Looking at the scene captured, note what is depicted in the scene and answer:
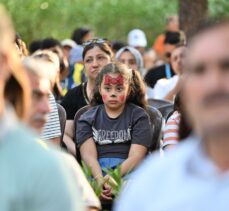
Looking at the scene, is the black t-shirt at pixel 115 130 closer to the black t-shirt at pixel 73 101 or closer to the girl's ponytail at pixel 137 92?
the girl's ponytail at pixel 137 92

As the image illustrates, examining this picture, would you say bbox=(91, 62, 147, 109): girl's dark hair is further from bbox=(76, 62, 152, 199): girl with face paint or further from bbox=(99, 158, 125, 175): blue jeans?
bbox=(99, 158, 125, 175): blue jeans

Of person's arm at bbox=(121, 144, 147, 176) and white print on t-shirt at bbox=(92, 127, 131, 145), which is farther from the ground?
white print on t-shirt at bbox=(92, 127, 131, 145)

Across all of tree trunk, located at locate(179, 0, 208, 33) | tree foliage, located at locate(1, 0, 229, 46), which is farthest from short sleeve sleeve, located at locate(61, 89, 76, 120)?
tree foliage, located at locate(1, 0, 229, 46)

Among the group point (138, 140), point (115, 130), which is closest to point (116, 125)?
point (115, 130)

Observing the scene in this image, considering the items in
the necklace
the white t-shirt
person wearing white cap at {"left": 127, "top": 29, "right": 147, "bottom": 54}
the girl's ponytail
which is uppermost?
the girl's ponytail

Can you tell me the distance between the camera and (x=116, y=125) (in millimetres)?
9258

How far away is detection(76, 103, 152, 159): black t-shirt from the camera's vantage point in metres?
9.20

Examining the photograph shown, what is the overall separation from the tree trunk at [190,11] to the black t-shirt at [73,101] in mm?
5465

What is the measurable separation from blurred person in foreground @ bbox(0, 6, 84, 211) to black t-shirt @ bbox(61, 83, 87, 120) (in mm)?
7074

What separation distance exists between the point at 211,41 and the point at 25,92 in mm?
738

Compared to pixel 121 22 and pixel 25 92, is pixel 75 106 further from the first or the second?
pixel 121 22

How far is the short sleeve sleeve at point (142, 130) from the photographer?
927 cm

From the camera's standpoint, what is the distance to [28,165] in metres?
3.27

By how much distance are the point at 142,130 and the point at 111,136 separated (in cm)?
30
